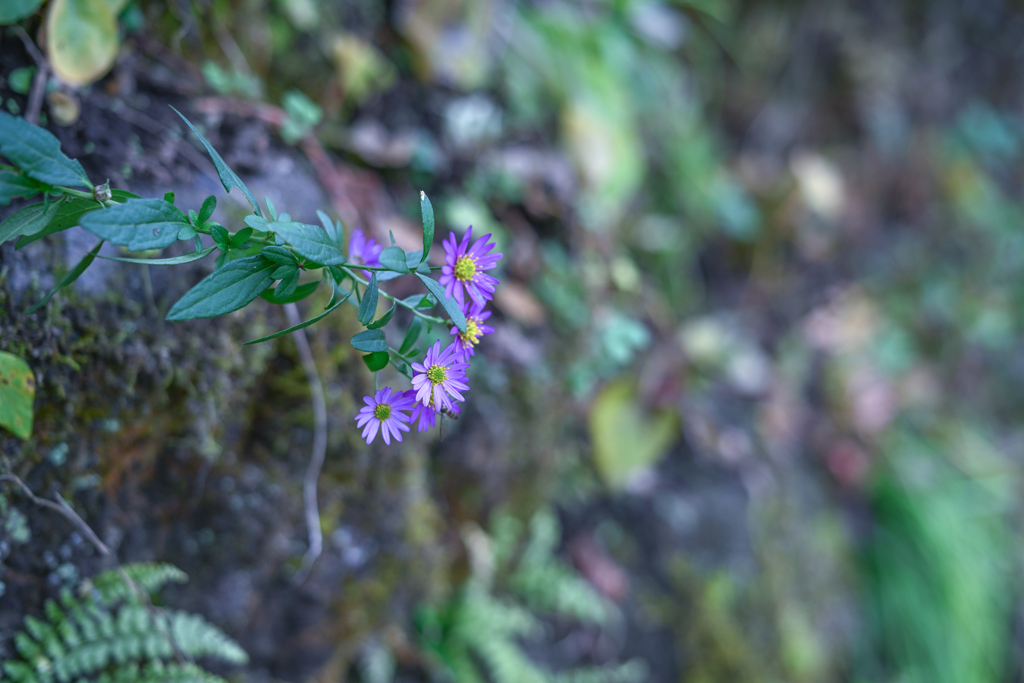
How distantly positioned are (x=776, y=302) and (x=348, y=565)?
193 cm

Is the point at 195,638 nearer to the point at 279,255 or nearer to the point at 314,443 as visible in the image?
the point at 314,443

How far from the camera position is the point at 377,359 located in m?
0.71

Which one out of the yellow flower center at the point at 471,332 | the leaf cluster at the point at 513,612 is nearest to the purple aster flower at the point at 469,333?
the yellow flower center at the point at 471,332

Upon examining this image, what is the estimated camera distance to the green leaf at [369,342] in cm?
67

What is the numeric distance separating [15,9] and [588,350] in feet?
4.18

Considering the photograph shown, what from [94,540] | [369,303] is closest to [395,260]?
[369,303]

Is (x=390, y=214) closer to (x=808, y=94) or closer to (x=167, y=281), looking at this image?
(x=167, y=281)

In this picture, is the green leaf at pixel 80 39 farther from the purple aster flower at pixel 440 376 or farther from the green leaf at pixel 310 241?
the purple aster flower at pixel 440 376

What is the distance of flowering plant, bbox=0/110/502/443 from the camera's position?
1.98 ft

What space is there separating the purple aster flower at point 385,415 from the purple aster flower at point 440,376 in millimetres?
34

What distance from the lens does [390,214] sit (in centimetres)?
139

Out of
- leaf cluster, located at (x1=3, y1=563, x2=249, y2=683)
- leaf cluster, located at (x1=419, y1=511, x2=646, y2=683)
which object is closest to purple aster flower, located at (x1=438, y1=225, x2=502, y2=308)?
leaf cluster, located at (x1=3, y1=563, x2=249, y2=683)

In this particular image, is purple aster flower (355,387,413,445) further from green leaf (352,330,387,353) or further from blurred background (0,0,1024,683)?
blurred background (0,0,1024,683)

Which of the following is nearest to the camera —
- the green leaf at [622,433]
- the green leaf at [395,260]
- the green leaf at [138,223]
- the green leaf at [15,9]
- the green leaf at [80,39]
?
the green leaf at [138,223]
